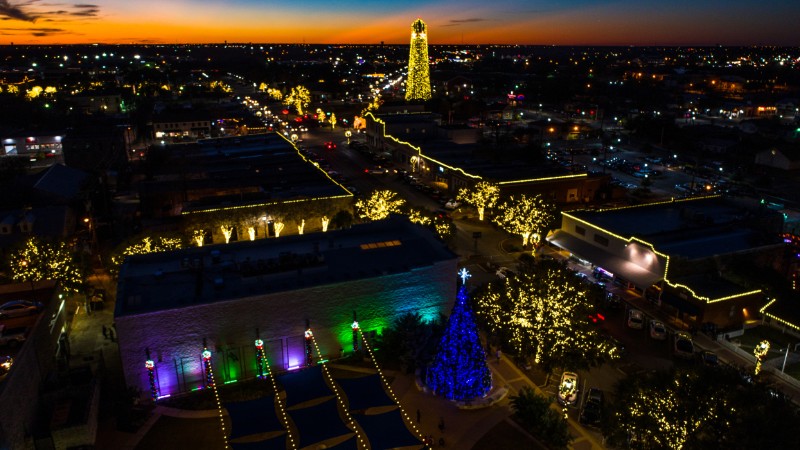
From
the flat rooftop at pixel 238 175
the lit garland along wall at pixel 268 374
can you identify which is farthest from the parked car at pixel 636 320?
the flat rooftop at pixel 238 175

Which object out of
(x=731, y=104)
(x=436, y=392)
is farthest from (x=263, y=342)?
(x=731, y=104)

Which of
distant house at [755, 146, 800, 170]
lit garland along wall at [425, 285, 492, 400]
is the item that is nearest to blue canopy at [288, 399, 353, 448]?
lit garland along wall at [425, 285, 492, 400]

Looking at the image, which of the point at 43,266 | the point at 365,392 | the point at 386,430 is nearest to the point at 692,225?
the point at 365,392

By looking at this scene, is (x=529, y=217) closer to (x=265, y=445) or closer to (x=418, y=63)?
(x=265, y=445)

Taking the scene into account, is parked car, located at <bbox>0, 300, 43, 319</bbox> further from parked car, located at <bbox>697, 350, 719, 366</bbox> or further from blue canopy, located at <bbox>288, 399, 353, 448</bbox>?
parked car, located at <bbox>697, 350, 719, 366</bbox>

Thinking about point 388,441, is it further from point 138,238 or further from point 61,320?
point 138,238

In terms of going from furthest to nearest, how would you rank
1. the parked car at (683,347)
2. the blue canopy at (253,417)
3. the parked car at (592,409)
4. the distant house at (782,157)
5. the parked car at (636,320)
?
the distant house at (782,157), the parked car at (636,320), the parked car at (683,347), the parked car at (592,409), the blue canopy at (253,417)

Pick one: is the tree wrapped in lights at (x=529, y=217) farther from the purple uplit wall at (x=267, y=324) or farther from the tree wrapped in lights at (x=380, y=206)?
the purple uplit wall at (x=267, y=324)
